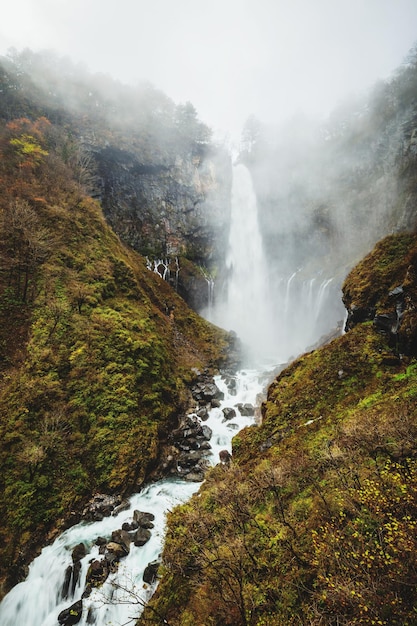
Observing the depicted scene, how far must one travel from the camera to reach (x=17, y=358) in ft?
47.2

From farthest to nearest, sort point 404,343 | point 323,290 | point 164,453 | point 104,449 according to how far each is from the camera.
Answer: point 323,290 → point 164,453 → point 104,449 → point 404,343

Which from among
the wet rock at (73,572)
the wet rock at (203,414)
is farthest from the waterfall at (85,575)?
the wet rock at (203,414)

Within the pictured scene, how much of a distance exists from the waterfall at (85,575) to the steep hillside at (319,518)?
217 cm

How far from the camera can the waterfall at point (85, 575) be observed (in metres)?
8.56

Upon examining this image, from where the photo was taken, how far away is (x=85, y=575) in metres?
9.51

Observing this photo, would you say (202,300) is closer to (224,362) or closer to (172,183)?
(224,362)

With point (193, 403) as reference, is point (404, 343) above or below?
above

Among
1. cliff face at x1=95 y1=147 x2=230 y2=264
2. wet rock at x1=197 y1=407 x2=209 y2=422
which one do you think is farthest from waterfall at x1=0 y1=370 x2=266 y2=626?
cliff face at x1=95 y1=147 x2=230 y2=264

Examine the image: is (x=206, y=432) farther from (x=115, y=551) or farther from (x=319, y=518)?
(x=319, y=518)

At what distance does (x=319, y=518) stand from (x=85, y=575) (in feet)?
29.9

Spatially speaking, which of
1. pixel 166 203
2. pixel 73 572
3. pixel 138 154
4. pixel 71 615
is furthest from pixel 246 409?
pixel 138 154

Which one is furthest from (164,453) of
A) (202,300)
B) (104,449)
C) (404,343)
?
(202,300)

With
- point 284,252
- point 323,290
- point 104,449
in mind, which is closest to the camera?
point 104,449

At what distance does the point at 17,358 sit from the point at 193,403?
12.2m
